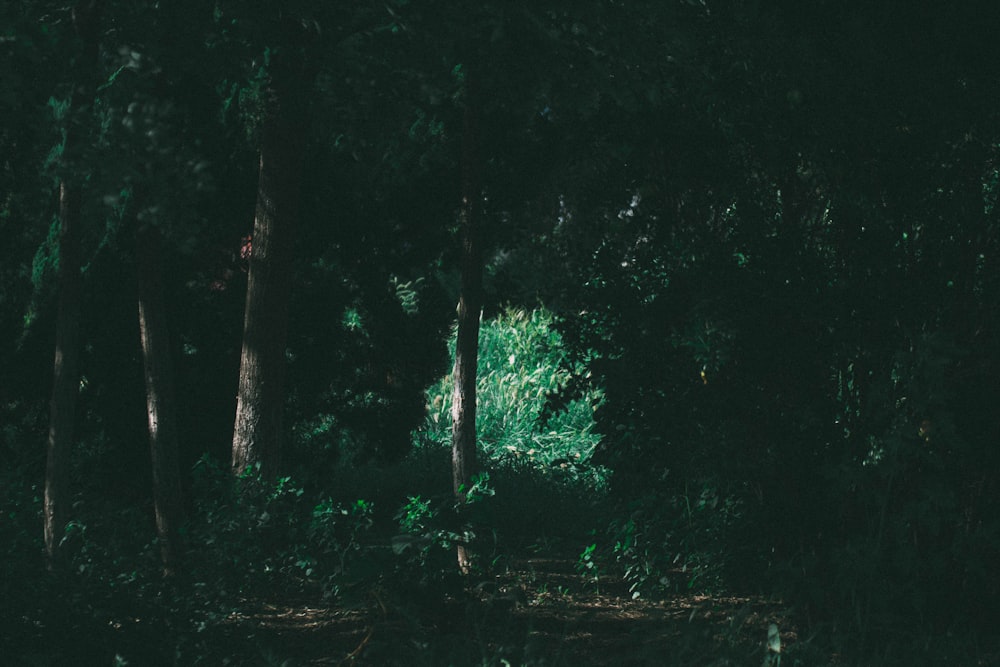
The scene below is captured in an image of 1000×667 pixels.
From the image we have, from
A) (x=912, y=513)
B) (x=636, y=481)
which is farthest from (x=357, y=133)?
(x=912, y=513)

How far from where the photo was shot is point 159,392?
7.32m

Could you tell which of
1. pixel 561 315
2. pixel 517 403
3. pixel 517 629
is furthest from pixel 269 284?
pixel 517 403

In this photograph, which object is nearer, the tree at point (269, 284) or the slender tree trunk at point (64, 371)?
the slender tree trunk at point (64, 371)

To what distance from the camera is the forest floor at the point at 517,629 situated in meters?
5.61

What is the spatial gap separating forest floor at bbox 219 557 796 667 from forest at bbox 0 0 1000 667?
33mm

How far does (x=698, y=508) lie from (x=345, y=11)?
372 cm

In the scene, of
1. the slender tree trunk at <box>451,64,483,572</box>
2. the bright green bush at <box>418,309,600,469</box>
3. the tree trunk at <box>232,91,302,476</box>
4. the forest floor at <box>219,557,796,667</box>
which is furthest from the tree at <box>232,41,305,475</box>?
the bright green bush at <box>418,309,600,469</box>

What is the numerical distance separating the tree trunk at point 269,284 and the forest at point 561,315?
28 mm

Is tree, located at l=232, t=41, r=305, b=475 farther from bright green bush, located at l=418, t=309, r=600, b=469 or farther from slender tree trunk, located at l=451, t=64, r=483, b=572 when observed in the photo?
bright green bush, located at l=418, t=309, r=600, b=469

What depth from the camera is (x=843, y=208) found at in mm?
6102

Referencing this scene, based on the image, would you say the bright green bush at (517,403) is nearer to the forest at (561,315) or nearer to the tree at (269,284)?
the forest at (561,315)

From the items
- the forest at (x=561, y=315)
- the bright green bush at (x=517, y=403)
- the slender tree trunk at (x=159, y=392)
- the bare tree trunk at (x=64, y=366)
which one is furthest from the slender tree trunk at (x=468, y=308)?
the bright green bush at (x=517, y=403)

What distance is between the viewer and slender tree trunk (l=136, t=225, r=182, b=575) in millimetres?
7238

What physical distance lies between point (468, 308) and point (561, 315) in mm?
742
